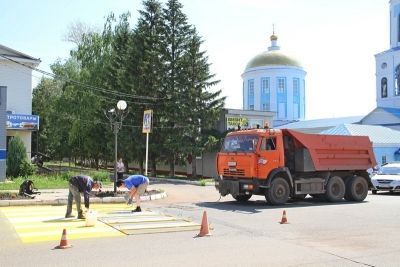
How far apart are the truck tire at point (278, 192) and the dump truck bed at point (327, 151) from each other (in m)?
1.07

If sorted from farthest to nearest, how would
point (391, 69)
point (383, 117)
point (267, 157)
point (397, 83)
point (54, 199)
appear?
point (391, 69) → point (397, 83) → point (383, 117) → point (267, 157) → point (54, 199)

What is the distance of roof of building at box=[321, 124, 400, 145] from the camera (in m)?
41.0

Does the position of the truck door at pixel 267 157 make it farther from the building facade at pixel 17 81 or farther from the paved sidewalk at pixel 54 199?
the building facade at pixel 17 81

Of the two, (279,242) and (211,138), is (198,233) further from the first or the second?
(211,138)

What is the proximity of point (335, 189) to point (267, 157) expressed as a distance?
12.8ft

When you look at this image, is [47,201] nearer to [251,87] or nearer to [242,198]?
[242,198]

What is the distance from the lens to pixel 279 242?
10086mm

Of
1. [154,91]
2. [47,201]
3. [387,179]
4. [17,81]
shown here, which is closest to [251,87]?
[154,91]

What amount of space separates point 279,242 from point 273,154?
316 inches

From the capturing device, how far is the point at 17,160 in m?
28.1

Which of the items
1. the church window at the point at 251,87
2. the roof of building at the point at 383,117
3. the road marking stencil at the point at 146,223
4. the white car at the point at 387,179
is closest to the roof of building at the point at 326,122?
the roof of building at the point at 383,117

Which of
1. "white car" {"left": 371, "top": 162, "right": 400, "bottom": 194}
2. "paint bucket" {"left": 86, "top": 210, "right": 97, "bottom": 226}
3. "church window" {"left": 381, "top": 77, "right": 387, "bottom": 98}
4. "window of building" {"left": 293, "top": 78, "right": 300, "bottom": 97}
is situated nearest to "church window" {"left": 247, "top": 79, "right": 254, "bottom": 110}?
"window of building" {"left": 293, "top": 78, "right": 300, "bottom": 97}

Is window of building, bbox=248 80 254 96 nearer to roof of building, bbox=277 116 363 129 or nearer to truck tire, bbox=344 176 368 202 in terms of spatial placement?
roof of building, bbox=277 116 363 129

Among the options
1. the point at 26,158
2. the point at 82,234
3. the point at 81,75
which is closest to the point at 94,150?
the point at 81,75
